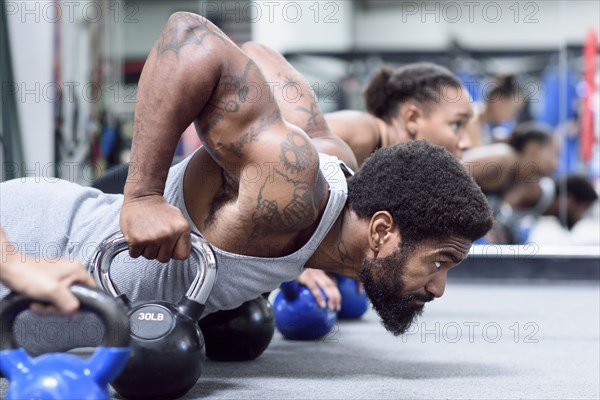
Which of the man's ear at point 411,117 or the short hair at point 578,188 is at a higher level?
the man's ear at point 411,117

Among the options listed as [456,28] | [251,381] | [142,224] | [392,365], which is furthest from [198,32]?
[456,28]

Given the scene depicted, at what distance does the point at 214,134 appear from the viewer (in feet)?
4.72

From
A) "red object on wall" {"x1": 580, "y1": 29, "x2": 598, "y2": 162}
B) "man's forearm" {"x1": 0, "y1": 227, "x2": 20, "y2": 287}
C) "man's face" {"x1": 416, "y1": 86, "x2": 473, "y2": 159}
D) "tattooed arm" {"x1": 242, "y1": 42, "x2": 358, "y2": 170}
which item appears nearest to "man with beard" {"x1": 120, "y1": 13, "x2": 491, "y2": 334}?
"tattooed arm" {"x1": 242, "y1": 42, "x2": 358, "y2": 170}

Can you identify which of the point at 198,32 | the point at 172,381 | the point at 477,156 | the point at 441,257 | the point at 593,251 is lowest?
the point at 593,251

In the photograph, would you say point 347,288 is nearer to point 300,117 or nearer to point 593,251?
point 300,117

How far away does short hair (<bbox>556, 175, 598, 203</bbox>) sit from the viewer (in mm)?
4766

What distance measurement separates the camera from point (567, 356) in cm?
210

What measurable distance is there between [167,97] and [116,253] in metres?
Result: 0.31

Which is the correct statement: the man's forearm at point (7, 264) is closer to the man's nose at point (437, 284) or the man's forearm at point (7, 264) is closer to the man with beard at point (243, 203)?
the man with beard at point (243, 203)

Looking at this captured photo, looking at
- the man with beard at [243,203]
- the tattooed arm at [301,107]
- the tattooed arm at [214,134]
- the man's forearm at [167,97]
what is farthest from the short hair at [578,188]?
the man's forearm at [167,97]

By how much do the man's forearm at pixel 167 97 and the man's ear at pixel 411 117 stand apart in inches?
55.2

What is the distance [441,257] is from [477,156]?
2.73 meters

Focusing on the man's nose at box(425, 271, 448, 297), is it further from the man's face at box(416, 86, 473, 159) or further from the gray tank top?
the man's face at box(416, 86, 473, 159)

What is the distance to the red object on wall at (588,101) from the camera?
15.4 ft
